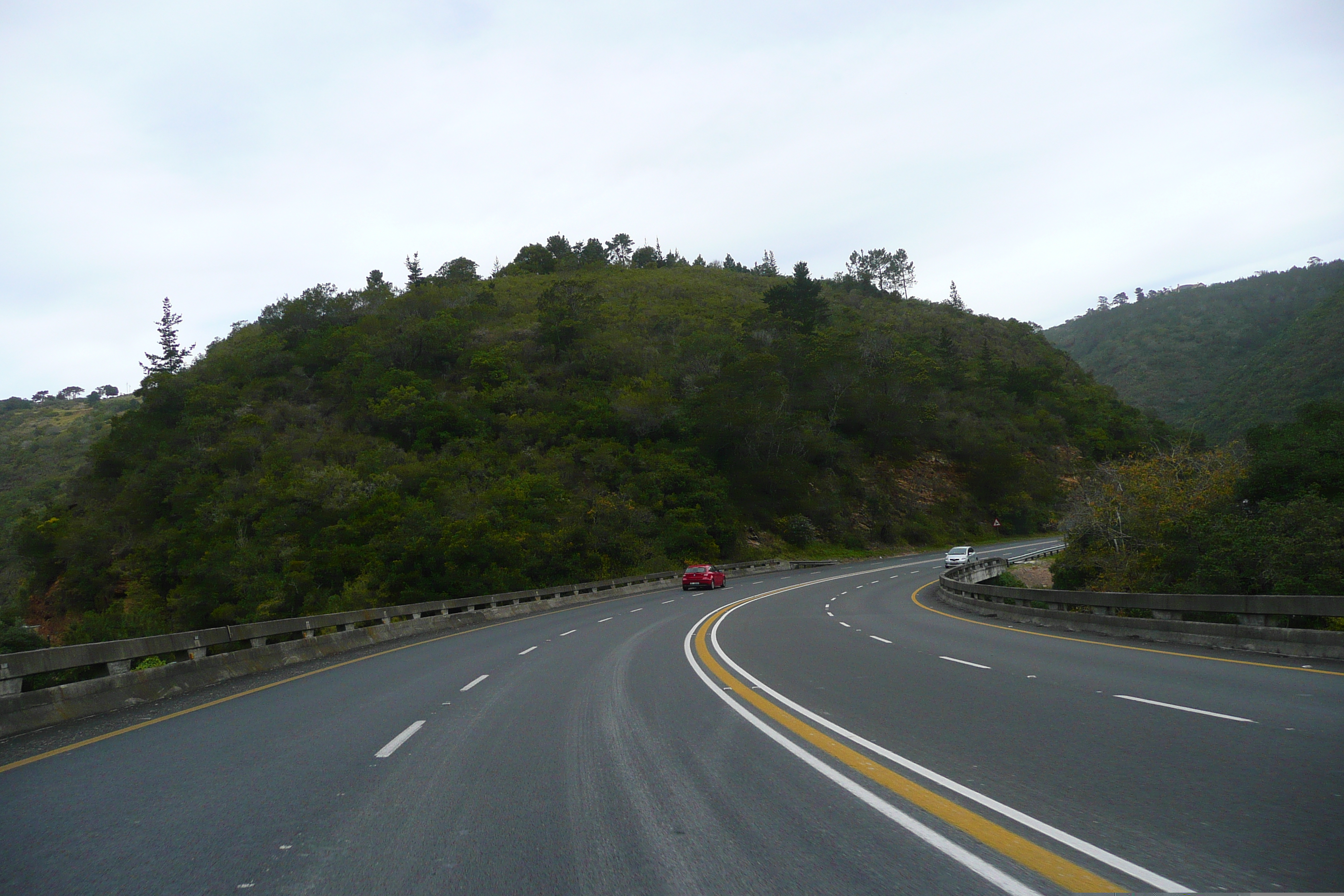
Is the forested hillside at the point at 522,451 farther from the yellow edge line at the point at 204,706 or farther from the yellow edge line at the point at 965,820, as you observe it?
the yellow edge line at the point at 965,820

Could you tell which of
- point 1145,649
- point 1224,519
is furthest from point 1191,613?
point 1145,649

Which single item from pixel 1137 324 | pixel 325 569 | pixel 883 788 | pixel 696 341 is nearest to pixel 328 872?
pixel 883 788

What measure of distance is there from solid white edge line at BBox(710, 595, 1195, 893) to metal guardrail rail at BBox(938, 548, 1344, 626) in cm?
894

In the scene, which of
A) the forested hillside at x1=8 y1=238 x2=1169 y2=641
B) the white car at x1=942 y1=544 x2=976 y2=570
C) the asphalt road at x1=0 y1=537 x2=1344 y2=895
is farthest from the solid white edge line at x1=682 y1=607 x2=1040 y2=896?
A: the white car at x1=942 y1=544 x2=976 y2=570

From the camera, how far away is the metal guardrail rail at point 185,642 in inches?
351

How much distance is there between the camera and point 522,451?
60.9m

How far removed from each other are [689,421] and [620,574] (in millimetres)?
19313

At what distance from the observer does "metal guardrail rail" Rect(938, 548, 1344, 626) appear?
475 inches

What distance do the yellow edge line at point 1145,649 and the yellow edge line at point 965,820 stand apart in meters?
7.31

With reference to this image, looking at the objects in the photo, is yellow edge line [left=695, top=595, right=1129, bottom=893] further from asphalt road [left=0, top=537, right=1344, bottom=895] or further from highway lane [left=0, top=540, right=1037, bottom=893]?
highway lane [left=0, top=540, right=1037, bottom=893]

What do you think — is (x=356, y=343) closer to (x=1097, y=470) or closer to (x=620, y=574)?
(x=620, y=574)

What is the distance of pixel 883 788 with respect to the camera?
5523 millimetres

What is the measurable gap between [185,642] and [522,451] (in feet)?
161

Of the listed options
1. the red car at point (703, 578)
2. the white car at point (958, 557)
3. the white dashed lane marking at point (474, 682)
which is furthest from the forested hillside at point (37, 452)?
the white car at point (958, 557)
